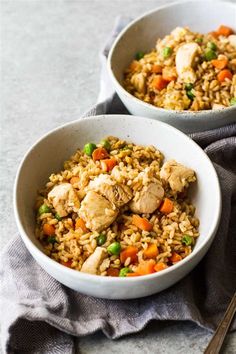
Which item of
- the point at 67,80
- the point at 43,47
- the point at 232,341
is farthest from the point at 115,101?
the point at 232,341

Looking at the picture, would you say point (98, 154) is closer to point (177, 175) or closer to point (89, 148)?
point (89, 148)

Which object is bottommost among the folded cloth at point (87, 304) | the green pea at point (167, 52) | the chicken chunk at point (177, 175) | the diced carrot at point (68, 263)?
the folded cloth at point (87, 304)

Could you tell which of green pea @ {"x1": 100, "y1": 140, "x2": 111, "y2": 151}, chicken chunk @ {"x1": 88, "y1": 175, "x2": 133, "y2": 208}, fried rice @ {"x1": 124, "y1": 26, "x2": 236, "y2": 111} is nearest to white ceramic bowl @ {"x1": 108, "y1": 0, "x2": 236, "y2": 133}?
fried rice @ {"x1": 124, "y1": 26, "x2": 236, "y2": 111}

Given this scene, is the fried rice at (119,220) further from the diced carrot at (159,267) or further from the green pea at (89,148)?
the green pea at (89,148)

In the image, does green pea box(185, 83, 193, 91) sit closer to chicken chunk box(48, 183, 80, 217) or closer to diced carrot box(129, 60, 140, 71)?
diced carrot box(129, 60, 140, 71)

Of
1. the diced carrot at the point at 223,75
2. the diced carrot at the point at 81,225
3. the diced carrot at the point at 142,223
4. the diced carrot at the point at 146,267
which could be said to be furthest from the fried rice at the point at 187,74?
the diced carrot at the point at 146,267

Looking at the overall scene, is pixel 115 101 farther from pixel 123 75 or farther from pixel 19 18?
pixel 19 18

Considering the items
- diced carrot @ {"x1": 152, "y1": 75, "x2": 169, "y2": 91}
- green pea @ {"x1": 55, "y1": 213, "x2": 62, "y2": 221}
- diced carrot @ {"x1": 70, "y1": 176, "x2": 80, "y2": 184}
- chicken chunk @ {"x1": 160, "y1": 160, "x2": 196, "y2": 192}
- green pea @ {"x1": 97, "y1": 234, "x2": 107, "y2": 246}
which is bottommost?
green pea @ {"x1": 55, "y1": 213, "x2": 62, "y2": 221}
